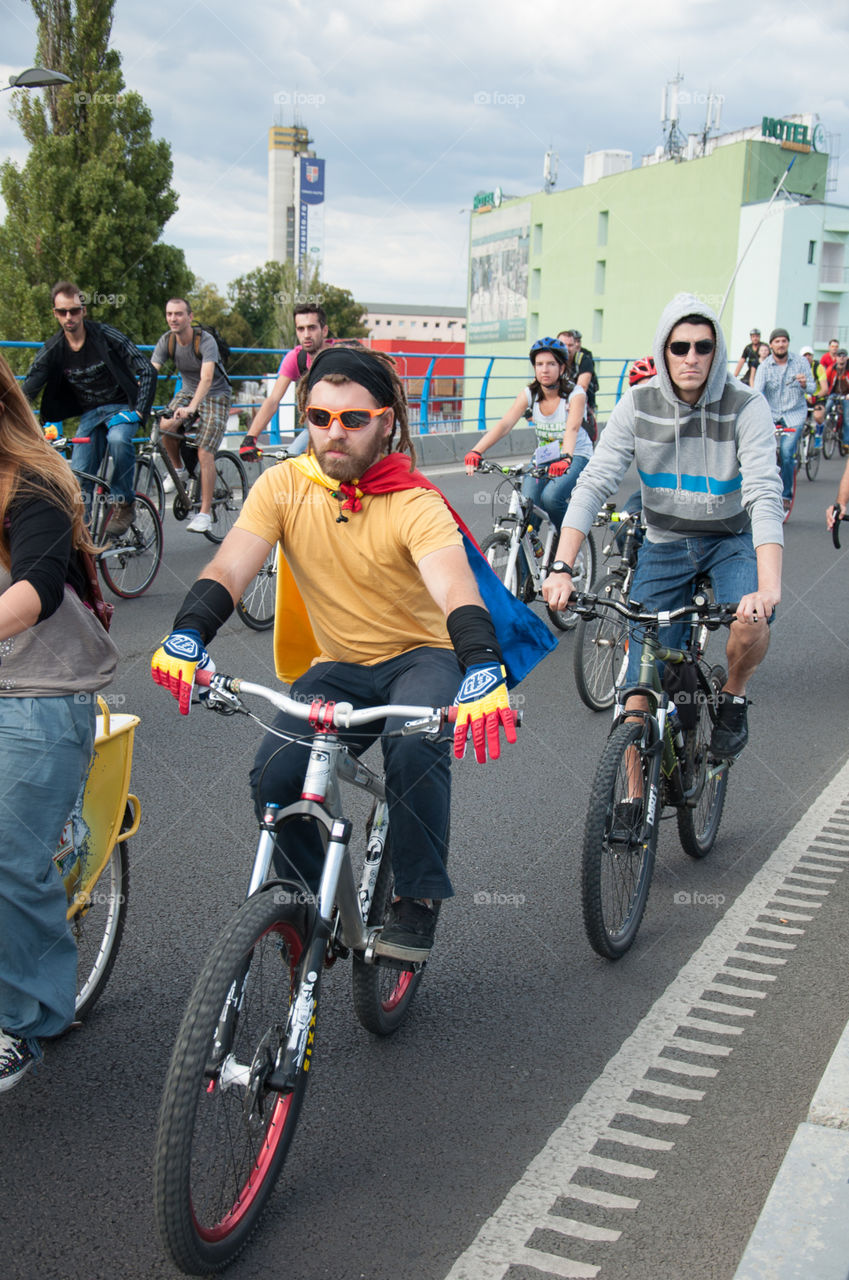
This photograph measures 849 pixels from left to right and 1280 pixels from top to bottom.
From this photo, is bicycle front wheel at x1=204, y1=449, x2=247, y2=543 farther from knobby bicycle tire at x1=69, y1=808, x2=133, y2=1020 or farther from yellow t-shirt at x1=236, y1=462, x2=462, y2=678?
yellow t-shirt at x1=236, y1=462, x2=462, y2=678

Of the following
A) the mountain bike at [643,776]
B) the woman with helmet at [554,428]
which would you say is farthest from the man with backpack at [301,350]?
the mountain bike at [643,776]

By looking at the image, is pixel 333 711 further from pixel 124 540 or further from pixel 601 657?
pixel 124 540

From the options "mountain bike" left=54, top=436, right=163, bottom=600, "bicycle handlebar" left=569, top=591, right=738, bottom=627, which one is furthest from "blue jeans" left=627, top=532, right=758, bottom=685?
"mountain bike" left=54, top=436, right=163, bottom=600

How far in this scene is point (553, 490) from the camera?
8125 millimetres

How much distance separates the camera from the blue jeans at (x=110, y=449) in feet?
28.1

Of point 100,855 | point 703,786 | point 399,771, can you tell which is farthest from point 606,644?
point 100,855

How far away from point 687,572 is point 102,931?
2513 millimetres

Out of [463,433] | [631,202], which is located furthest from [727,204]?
[463,433]

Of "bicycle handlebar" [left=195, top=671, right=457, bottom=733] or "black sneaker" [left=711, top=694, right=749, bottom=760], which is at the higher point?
"bicycle handlebar" [left=195, top=671, right=457, bottom=733]

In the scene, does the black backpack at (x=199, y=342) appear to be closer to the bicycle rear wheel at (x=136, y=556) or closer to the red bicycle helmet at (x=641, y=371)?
the bicycle rear wheel at (x=136, y=556)

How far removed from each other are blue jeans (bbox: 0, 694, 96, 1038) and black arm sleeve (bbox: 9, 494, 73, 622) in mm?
278

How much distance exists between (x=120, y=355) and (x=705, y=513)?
542 centimetres

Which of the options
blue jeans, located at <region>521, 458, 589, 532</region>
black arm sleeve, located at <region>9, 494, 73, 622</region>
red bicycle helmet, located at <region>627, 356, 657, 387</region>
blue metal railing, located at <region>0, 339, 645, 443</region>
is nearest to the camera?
black arm sleeve, located at <region>9, 494, 73, 622</region>

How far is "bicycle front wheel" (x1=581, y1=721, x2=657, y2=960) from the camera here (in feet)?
11.7
